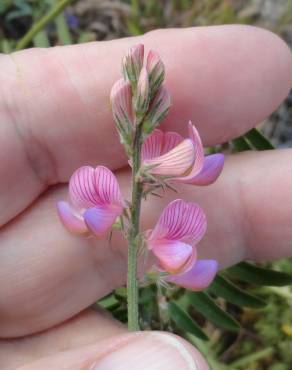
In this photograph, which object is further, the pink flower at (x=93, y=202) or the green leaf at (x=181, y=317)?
the green leaf at (x=181, y=317)

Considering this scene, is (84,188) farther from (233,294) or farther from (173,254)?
(233,294)

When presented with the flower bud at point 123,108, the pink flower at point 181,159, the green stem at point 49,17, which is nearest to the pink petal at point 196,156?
the pink flower at point 181,159

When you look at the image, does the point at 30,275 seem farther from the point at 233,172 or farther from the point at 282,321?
the point at 282,321

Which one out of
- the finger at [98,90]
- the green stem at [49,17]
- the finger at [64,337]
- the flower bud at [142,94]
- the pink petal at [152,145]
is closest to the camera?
the flower bud at [142,94]

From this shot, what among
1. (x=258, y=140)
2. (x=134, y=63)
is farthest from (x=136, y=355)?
(x=258, y=140)

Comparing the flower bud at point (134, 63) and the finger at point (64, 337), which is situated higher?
the flower bud at point (134, 63)

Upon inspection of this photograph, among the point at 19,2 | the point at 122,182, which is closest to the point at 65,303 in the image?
the point at 122,182

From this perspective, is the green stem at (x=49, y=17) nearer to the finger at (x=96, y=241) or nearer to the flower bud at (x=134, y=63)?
the finger at (x=96, y=241)
